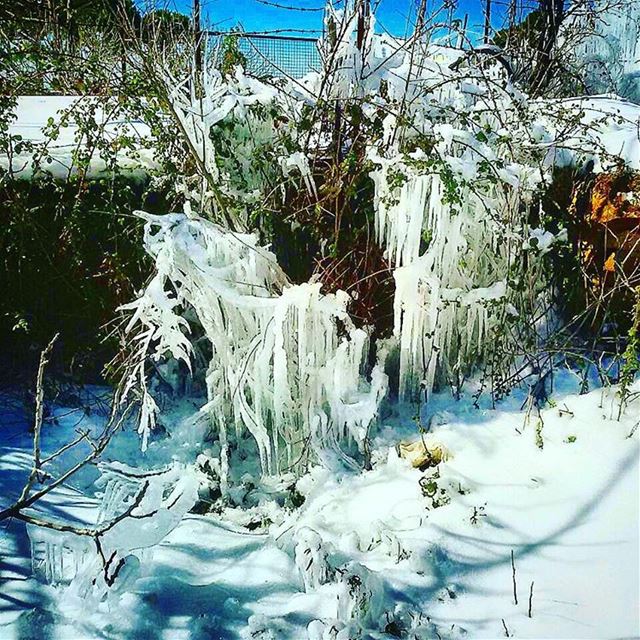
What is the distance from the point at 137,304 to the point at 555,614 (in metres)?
2.47

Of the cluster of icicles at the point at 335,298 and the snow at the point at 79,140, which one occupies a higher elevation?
the snow at the point at 79,140

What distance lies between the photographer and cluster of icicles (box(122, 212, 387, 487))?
11.0 ft

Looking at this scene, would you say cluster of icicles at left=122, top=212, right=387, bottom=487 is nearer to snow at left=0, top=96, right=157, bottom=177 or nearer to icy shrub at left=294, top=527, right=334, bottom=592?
icy shrub at left=294, top=527, right=334, bottom=592

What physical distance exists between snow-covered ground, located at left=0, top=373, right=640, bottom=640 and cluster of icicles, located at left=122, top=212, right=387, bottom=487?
32 centimetres

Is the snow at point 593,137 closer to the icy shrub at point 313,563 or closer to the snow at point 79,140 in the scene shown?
the snow at point 79,140

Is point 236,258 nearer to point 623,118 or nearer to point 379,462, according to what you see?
point 379,462

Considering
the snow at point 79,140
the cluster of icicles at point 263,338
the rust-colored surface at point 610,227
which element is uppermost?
the snow at point 79,140

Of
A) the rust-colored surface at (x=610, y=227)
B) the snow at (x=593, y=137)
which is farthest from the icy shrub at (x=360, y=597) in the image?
the snow at (x=593, y=137)

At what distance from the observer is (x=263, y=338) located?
352cm

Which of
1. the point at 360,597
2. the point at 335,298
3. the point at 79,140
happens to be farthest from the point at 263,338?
the point at 79,140

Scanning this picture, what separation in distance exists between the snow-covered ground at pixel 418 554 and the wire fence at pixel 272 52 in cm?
267

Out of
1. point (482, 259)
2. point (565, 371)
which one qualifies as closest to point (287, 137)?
point (482, 259)

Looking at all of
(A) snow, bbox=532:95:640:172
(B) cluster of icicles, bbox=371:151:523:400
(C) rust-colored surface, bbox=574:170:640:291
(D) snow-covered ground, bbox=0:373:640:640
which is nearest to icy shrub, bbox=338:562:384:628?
(D) snow-covered ground, bbox=0:373:640:640

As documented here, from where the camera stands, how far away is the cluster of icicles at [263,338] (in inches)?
132
